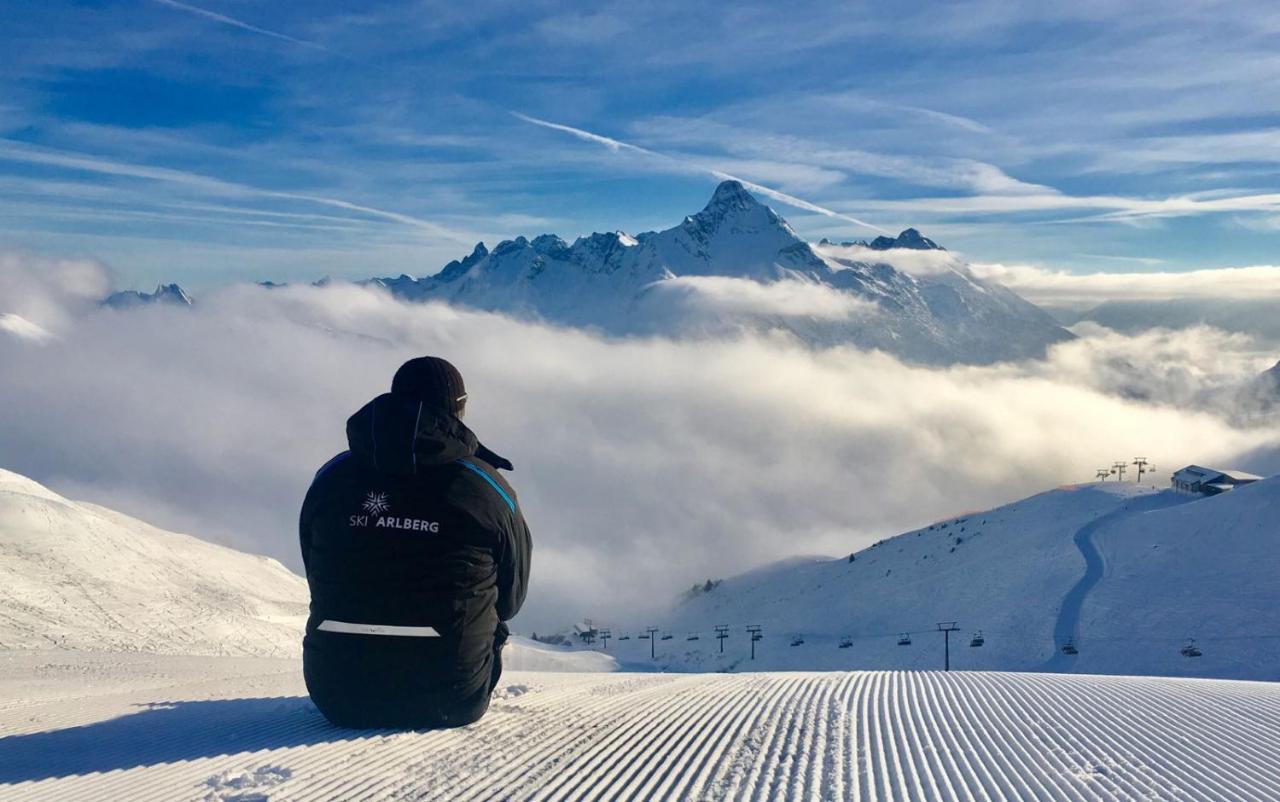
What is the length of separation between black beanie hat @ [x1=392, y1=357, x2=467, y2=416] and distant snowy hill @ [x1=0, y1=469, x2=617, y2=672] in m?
18.4

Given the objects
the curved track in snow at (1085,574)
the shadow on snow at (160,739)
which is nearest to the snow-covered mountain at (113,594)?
the shadow on snow at (160,739)

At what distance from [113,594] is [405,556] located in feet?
85.2

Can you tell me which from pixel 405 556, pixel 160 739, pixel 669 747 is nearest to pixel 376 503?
pixel 405 556

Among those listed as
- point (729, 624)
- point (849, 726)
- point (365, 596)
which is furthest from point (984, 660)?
point (365, 596)

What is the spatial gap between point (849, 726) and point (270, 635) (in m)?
26.6

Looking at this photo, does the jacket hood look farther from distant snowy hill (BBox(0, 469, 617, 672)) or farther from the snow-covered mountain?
the snow-covered mountain

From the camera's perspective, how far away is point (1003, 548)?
221 feet

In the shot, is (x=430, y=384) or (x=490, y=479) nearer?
(x=430, y=384)

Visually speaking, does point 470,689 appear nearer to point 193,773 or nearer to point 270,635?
point 193,773

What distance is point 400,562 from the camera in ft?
24.3

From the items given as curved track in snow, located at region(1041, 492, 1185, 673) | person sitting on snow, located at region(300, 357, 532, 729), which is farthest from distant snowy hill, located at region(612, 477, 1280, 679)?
person sitting on snow, located at region(300, 357, 532, 729)

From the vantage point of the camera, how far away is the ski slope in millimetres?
6703

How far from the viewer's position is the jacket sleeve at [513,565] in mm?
7812

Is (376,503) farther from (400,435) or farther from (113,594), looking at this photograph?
(113,594)
